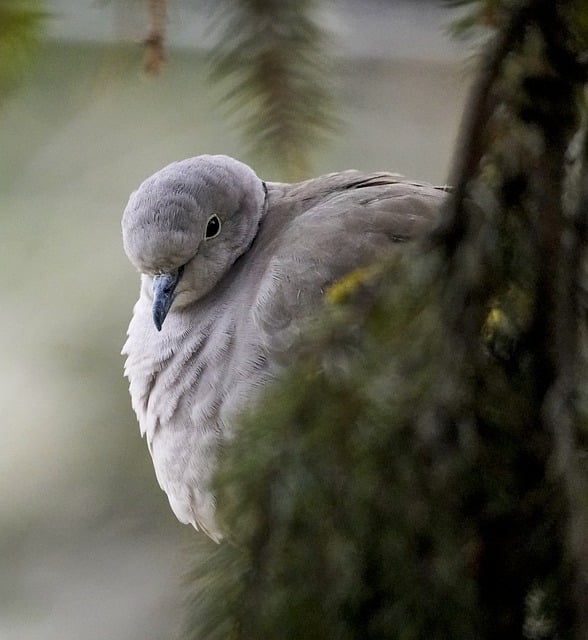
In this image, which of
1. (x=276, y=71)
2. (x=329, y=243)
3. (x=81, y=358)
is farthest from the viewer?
(x=81, y=358)

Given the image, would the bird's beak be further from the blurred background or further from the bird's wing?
the blurred background

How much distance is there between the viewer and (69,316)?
2.25 metres

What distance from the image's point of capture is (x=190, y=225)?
3.65ft

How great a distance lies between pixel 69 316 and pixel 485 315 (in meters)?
2.02

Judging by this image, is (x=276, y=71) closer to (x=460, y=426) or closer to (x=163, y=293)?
(x=460, y=426)

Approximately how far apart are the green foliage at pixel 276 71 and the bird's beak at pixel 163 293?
514mm

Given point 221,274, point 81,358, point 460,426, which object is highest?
point 460,426

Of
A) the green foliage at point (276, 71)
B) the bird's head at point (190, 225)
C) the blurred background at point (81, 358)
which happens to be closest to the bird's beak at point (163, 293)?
the bird's head at point (190, 225)

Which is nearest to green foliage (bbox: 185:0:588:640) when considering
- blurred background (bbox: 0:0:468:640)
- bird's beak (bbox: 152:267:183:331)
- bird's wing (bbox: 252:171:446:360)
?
bird's wing (bbox: 252:171:446:360)

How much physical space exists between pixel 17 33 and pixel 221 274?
80 cm

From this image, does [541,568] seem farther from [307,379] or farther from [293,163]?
[293,163]

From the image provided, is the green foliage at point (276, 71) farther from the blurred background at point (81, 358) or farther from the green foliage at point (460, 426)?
the blurred background at point (81, 358)

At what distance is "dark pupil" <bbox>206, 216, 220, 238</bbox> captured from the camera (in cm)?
116

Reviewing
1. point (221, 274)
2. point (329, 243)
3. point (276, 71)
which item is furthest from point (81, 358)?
point (276, 71)
